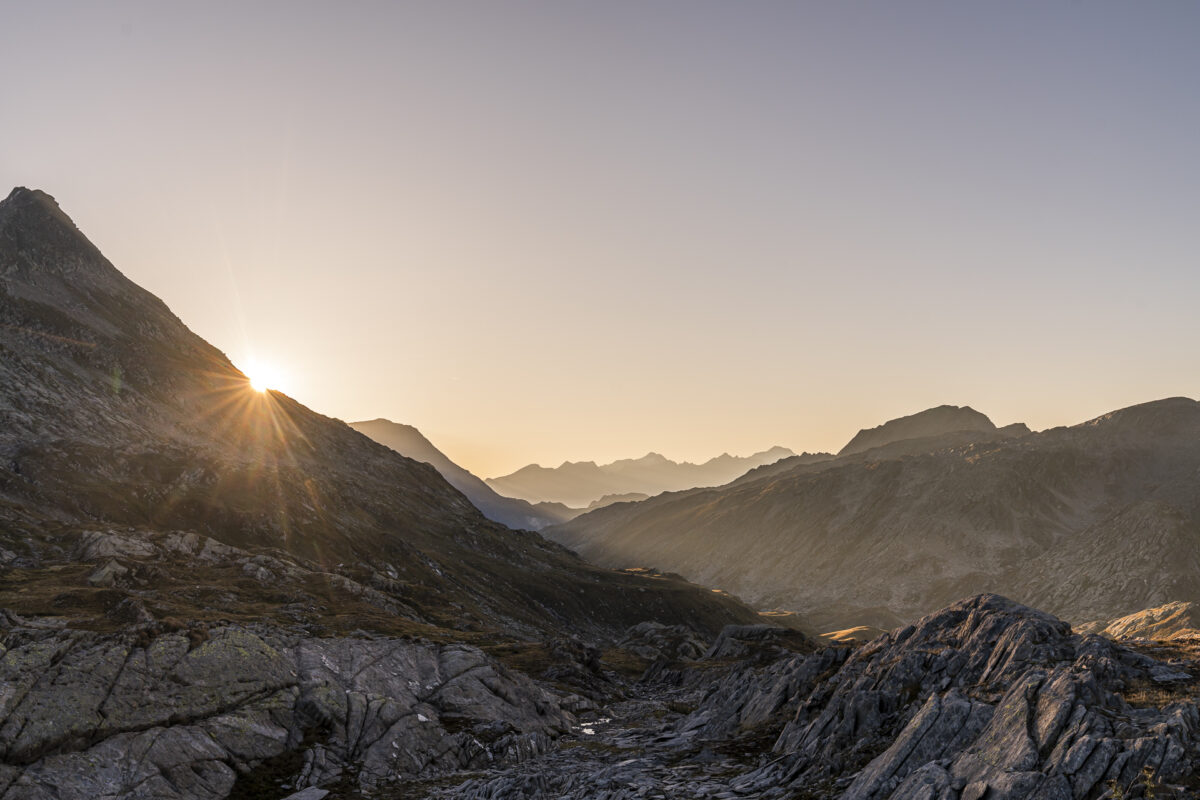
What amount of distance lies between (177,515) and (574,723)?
94.5 metres

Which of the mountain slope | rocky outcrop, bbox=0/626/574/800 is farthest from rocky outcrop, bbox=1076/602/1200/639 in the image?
rocky outcrop, bbox=0/626/574/800

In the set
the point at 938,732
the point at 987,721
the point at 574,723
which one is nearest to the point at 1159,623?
the point at 574,723

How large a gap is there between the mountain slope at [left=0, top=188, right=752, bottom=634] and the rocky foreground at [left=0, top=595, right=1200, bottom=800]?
15686 millimetres

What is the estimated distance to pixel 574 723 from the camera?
2699 inches

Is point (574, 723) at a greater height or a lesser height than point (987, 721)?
lesser

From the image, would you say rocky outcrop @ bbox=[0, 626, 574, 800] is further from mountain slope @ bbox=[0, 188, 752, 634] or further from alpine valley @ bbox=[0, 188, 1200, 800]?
mountain slope @ bbox=[0, 188, 752, 634]

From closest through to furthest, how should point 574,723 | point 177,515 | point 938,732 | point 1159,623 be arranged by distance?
point 938,732 → point 574,723 → point 177,515 → point 1159,623

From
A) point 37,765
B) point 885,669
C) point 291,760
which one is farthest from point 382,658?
point 885,669

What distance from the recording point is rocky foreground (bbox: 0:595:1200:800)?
2969 cm

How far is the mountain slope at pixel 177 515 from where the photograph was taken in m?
85.1

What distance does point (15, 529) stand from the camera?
9312cm

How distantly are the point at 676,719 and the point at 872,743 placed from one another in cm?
3475

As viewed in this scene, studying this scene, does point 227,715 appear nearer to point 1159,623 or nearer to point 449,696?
point 449,696

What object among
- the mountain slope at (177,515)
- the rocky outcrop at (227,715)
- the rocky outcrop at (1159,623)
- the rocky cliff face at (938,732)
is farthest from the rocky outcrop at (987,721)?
the rocky outcrop at (1159,623)
